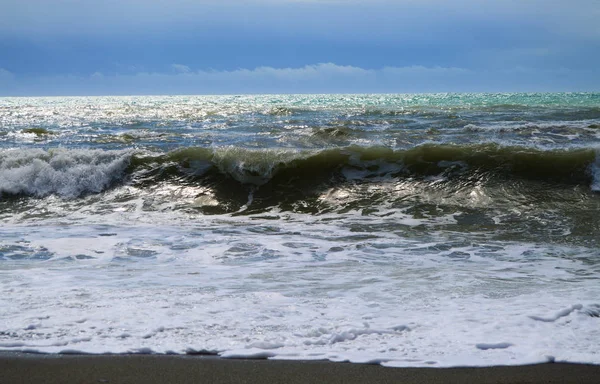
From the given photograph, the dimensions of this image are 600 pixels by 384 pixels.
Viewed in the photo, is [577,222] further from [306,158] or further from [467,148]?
[306,158]

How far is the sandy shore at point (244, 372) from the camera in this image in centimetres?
296

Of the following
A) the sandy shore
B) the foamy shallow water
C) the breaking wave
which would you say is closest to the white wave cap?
the breaking wave

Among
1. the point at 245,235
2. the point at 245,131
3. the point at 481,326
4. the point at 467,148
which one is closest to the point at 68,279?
the point at 245,235

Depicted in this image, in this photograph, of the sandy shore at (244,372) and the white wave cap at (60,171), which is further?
the white wave cap at (60,171)

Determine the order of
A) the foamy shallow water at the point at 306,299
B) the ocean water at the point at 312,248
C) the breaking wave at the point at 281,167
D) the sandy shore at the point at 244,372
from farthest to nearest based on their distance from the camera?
the breaking wave at the point at 281,167 < the ocean water at the point at 312,248 < the foamy shallow water at the point at 306,299 < the sandy shore at the point at 244,372

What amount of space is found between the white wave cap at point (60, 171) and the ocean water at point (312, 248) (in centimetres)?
4

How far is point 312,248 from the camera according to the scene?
6387 mm

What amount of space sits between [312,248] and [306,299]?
209cm

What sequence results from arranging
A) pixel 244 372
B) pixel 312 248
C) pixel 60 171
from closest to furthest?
pixel 244 372 < pixel 312 248 < pixel 60 171

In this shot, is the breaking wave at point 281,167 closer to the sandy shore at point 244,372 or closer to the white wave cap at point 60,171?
the white wave cap at point 60,171

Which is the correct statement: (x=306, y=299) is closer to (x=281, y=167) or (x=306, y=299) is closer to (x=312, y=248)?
(x=312, y=248)

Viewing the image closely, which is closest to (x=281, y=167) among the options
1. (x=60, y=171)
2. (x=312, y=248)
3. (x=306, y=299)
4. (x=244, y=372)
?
(x=60, y=171)

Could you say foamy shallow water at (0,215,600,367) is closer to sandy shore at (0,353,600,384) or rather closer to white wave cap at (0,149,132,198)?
sandy shore at (0,353,600,384)

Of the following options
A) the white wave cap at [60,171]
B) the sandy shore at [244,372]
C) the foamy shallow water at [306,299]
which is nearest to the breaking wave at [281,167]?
the white wave cap at [60,171]
